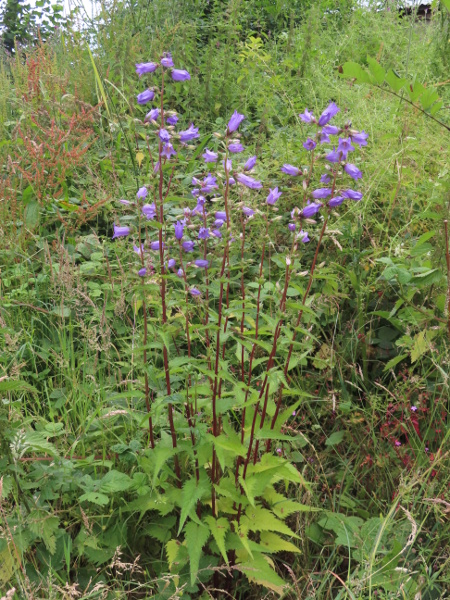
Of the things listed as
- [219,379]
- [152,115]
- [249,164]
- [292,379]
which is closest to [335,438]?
[292,379]

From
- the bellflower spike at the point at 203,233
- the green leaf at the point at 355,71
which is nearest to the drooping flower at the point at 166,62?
the bellflower spike at the point at 203,233

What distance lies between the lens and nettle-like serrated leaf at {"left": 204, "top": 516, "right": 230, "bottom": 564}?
5.57 ft

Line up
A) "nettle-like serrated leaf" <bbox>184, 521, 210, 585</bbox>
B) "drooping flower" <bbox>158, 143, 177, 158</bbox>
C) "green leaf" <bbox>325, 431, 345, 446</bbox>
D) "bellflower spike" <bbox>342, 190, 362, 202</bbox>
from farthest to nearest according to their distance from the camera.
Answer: "green leaf" <bbox>325, 431, 345, 446</bbox> < "bellflower spike" <bbox>342, 190, 362, 202</bbox> < "drooping flower" <bbox>158, 143, 177, 158</bbox> < "nettle-like serrated leaf" <bbox>184, 521, 210, 585</bbox>

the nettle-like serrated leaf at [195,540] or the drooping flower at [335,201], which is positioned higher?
the drooping flower at [335,201]

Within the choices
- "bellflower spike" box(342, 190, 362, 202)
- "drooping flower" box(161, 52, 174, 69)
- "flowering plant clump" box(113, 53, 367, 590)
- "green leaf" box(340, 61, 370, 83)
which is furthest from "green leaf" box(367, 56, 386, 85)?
"drooping flower" box(161, 52, 174, 69)

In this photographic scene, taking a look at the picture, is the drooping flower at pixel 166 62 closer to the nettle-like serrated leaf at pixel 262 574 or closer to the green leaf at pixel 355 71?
the green leaf at pixel 355 71

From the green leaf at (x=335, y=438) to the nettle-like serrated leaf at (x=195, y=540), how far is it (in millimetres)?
757

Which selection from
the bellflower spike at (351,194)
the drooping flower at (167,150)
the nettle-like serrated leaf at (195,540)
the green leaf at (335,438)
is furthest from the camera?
the green leaf at (335,438)

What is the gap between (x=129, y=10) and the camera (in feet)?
20.3

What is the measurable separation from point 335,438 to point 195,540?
0.86 meters

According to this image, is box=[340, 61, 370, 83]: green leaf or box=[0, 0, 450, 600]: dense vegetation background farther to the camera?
box=[340, 61, 370, 83]: green leaf

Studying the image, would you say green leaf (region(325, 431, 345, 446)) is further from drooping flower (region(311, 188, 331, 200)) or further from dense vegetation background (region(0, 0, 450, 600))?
drooping flower (region(311, 188, 331, 200))

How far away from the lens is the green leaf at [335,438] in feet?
7.59

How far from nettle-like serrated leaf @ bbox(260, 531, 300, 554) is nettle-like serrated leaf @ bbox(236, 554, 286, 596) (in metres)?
0.05
